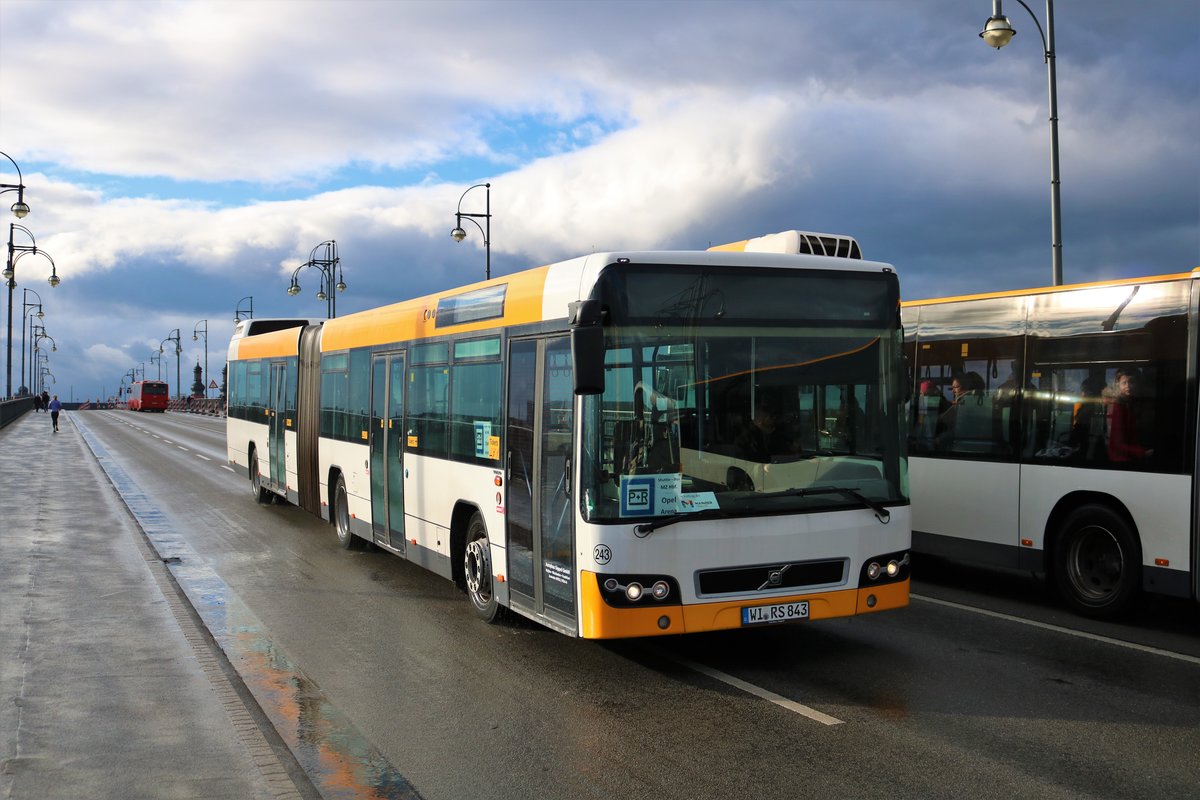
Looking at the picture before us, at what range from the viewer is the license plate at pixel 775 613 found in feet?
23.1

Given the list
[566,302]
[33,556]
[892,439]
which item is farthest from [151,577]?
[892,439]

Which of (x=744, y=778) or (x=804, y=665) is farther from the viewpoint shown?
(x=804, y=665)

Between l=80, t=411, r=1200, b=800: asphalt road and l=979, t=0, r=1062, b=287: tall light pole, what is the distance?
24.1ft

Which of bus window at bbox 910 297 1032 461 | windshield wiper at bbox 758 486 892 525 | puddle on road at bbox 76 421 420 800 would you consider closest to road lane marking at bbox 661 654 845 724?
windshield wiper at bbox 758 486 892 525

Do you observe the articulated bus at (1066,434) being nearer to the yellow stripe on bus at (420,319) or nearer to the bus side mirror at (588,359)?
the yellow stripe on bus at (420,319)

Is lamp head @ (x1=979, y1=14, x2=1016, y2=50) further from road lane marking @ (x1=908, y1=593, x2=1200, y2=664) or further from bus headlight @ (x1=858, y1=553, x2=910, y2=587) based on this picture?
bus headlight @ (x1=858, y1=553, x2=910, y2=587)

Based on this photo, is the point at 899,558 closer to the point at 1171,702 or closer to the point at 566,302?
the point at 1171,702

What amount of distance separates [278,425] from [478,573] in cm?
912

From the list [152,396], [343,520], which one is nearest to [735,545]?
[343,520]

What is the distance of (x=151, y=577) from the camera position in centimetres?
1130

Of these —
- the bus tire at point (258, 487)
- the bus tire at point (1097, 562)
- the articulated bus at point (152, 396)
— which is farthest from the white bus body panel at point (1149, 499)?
the articulated bus at point (152, 396)

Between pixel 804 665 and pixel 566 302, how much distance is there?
3.08 meters

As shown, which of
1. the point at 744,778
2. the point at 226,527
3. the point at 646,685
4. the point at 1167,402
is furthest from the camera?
the point at 226,527

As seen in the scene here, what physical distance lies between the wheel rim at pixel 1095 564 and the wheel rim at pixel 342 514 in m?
8.19
